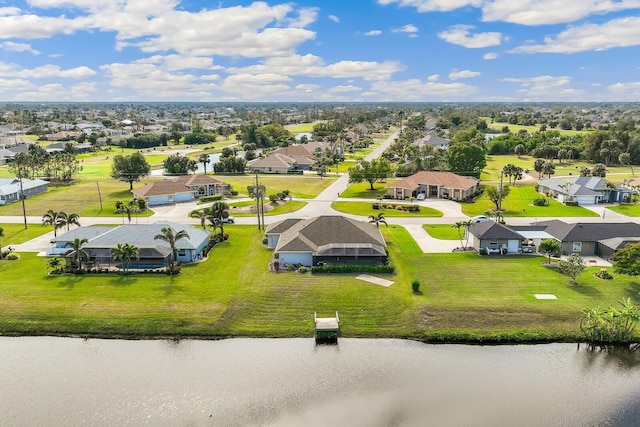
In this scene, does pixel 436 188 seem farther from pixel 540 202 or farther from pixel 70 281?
pixel 70 281

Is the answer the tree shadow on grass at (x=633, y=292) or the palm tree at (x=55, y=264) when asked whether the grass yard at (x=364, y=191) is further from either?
the palm tree at (x=55, y=264)

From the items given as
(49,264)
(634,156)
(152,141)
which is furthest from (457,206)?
(152,141)

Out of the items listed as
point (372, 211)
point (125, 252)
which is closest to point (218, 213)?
point (125, 252)

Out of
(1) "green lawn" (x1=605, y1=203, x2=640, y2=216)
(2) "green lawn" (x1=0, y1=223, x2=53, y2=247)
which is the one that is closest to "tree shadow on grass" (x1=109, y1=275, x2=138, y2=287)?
(2) "green lawn" (x1=0, y1=223, x2=53, y2=247)

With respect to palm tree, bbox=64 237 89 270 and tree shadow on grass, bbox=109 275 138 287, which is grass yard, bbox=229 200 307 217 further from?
tree shadow on grass, bbox=109 275 138 287

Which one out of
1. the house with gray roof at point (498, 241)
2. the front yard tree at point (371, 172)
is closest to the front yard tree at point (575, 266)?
the house with gray roof at point (498, 241)

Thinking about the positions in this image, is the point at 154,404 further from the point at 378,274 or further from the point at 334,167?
the point at 334,167
